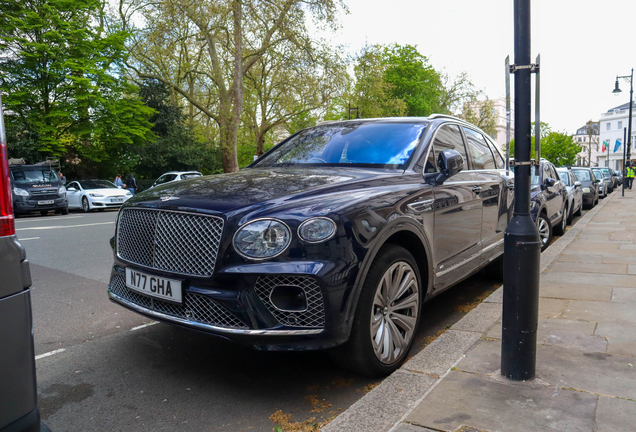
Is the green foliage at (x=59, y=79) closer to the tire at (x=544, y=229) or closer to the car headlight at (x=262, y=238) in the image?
the tire at (x=544, y=229)

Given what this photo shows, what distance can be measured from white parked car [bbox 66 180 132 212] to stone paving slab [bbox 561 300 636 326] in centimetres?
1986

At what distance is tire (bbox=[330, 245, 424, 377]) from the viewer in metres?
3.00

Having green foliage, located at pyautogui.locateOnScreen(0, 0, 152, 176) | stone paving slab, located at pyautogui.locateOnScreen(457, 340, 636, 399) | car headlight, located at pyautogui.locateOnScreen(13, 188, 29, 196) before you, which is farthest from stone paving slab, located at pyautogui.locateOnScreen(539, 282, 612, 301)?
green foliage, located at pyautogui.locateOnScreen(0, 0, 152, 176)

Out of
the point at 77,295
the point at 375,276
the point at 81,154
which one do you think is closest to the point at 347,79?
the point at 81,154

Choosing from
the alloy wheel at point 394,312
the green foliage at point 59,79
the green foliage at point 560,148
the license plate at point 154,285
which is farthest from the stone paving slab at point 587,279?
the green foliage at point 560,148

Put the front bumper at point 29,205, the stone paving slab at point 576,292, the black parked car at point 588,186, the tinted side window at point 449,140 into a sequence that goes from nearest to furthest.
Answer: the tinted side window at point 449,140, the stone paving slab at point 576,292, the black parked car at point 588,186, the front bumper at point 29,205

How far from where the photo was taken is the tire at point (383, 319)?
3.00 m

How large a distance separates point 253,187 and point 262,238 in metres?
0.62

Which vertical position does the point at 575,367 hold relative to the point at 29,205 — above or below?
below

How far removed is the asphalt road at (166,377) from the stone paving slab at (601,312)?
100 centimetres

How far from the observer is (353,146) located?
172 inches

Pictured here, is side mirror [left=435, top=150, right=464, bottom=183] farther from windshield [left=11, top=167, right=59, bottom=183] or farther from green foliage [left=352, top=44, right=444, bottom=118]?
green foliage [left=352, top=44, right=444, bottom=118]

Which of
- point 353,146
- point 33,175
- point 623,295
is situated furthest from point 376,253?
point 33,175

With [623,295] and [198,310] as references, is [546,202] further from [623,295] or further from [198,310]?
[198,310]
